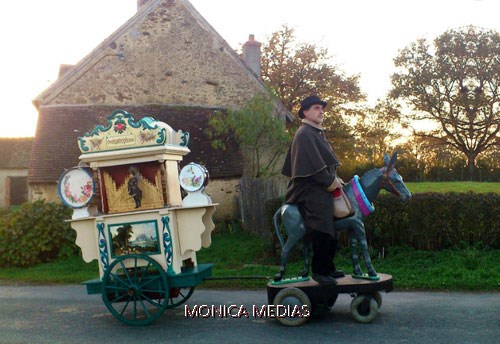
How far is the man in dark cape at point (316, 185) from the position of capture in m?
6.57

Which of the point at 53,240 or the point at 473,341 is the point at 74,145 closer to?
the point at 53,240

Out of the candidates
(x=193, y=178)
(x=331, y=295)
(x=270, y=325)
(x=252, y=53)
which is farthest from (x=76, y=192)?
(x=252, y=53)

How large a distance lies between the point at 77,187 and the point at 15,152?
1294 inches

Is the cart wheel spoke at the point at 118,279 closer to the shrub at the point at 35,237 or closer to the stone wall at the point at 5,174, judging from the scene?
the shrub at the point at 35,237

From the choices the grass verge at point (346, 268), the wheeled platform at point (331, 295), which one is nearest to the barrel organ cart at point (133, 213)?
the wheeled platform at point (331, 295)

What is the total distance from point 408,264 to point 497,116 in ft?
92.6

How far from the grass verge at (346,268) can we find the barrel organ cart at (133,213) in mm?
2741

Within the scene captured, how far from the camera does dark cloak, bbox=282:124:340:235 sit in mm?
6562

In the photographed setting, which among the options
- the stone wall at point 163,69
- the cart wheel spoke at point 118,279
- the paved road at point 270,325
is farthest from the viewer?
the stone wall at point 163,69

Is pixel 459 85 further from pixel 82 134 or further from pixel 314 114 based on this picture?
pixel 314 114

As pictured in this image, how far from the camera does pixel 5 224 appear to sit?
44.2ft

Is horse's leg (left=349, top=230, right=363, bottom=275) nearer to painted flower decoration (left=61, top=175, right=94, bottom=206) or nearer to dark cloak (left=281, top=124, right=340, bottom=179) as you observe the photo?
dark cloak (left=281, top=124, right=340, bottom=179)

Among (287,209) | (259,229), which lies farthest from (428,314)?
(259,229)

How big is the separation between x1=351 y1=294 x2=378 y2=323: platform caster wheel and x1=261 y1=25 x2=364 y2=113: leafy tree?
27082 mm
